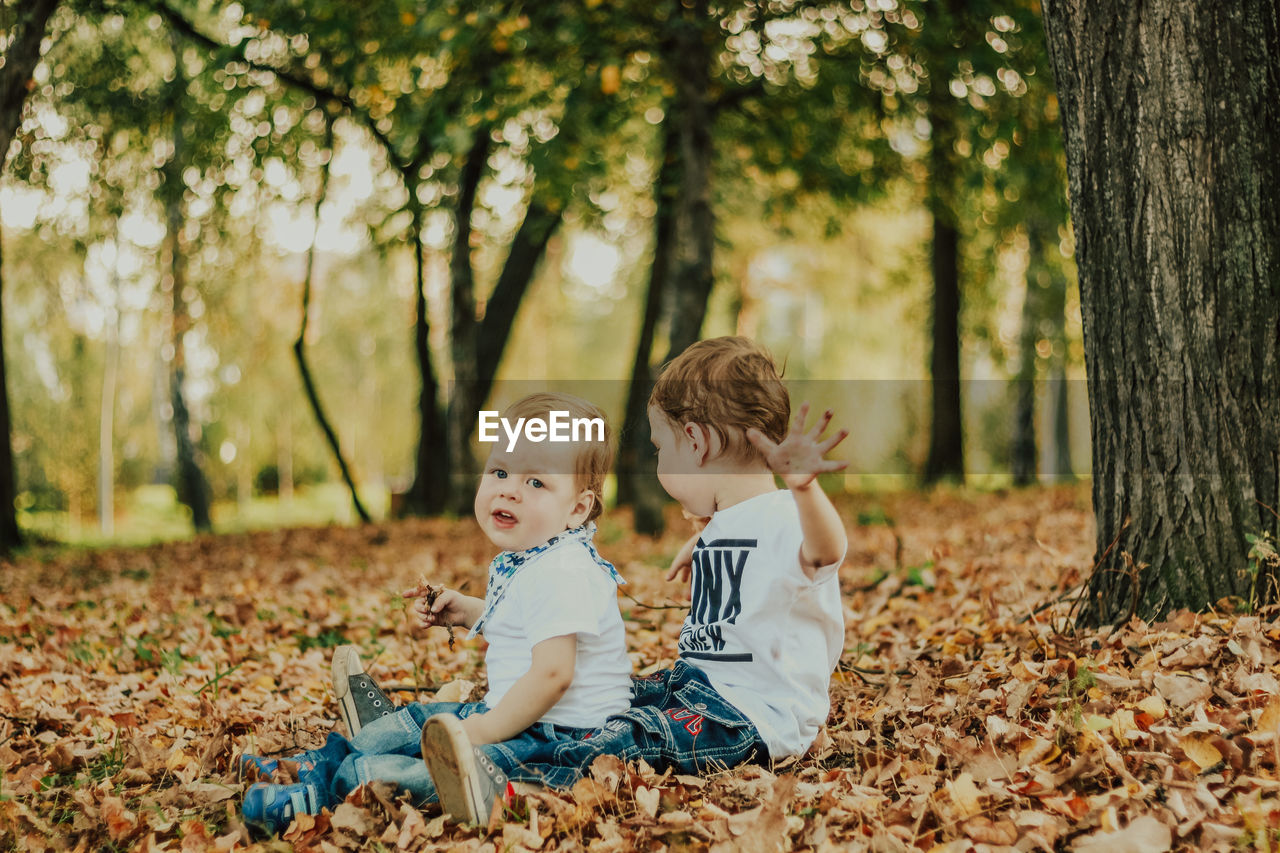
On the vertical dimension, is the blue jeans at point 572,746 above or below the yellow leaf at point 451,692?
above

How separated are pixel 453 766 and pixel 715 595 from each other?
79 cm

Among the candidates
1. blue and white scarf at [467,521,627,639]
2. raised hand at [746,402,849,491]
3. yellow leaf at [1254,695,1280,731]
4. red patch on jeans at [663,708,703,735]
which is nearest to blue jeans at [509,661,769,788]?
red patch on jeans at [663,708,703,735]

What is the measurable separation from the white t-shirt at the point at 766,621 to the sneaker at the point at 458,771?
0.65 m

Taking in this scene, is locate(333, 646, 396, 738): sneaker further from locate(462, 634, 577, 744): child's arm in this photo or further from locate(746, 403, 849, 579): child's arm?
locate(746, 403, 849, 579): child's arm

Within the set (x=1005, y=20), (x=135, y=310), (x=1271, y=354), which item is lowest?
(x=1271, y=354)

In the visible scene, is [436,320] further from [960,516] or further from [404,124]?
[960,516]

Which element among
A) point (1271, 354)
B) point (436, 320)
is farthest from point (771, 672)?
point (436, 320)

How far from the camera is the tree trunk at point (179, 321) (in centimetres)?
1099

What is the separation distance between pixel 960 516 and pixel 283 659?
22.7 ft

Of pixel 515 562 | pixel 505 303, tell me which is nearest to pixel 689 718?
pixel 515 562

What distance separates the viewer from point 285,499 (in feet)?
111

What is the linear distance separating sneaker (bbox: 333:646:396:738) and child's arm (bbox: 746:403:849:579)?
1364mm

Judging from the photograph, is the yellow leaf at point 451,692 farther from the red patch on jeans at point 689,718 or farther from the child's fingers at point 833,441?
the child's fingers at point 833,441

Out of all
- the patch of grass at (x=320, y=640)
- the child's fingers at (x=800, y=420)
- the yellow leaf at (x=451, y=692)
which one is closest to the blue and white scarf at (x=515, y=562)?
the child's fingers at (x=800, y=420)
